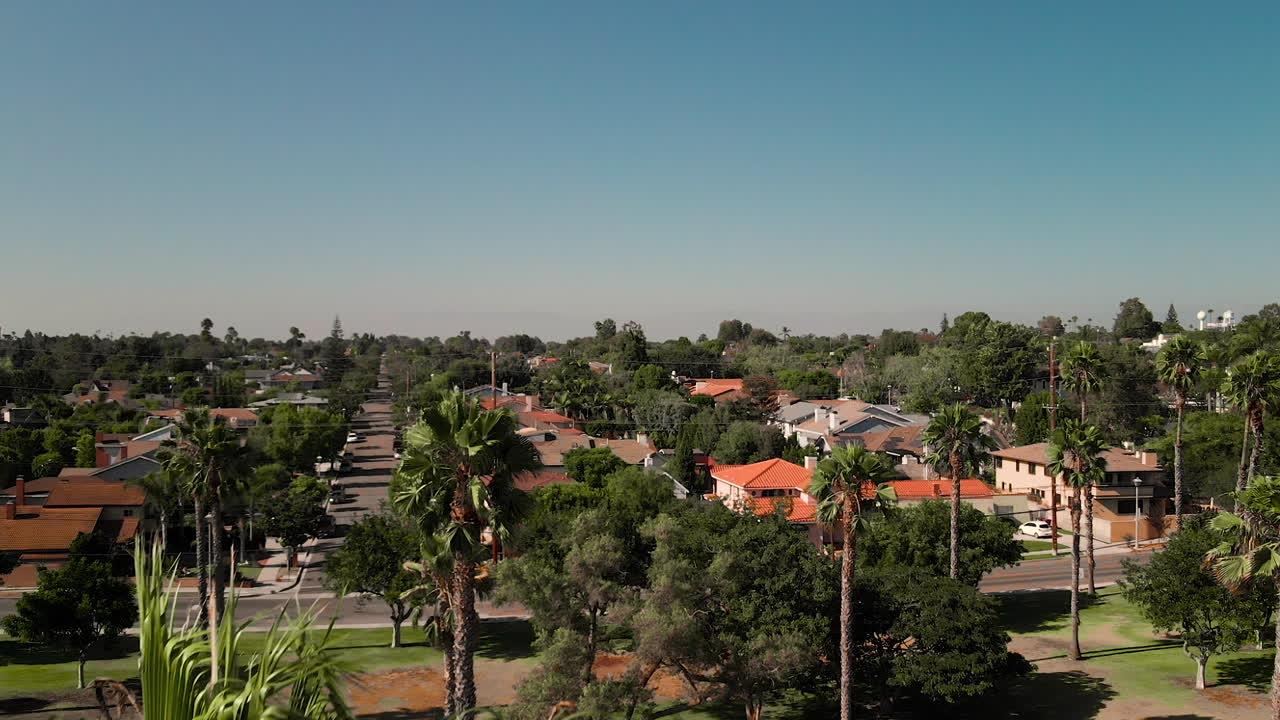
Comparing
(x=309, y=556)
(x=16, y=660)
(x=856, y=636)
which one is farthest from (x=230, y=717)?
(x=309, y=556)

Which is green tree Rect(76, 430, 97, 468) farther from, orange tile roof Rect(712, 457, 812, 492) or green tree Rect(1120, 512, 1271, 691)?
green tree Rect(1120, 512, 1271, 691)

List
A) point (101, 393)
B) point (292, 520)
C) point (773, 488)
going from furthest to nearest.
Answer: point (101, 393) < point (773, 488) < point (292, 520)

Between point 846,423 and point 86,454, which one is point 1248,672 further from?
point 86,454

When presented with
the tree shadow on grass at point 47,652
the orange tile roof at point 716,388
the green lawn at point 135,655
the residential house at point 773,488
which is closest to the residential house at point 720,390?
the orange tile roof at point 716,388

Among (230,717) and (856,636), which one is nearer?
(230,717)

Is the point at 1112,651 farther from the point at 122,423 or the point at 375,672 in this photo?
the point at 122,423

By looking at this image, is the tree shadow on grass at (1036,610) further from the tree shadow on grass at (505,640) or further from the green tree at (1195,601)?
the tree shadow on grass at (505,640)

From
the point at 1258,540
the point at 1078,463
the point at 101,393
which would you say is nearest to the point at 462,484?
the point at 1258,540
